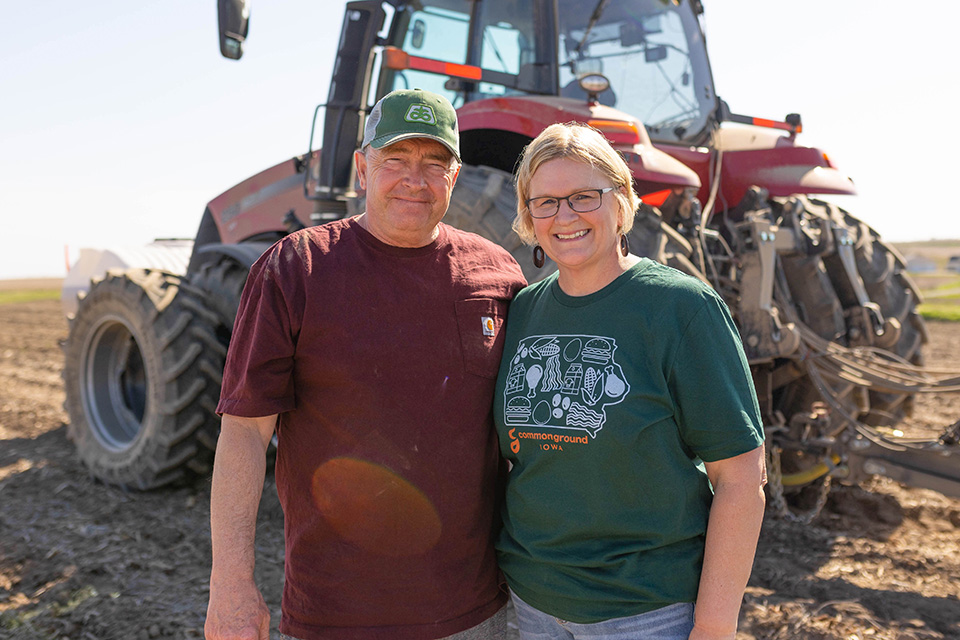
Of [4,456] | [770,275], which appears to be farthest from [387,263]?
[4,456]

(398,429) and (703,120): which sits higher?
(703,120)

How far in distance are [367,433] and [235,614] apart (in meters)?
0.46

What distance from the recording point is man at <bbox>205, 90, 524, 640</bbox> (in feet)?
5.50

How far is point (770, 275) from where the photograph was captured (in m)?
3.45

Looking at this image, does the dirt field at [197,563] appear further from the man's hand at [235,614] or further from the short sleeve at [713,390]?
the short sleeve at [713,390]

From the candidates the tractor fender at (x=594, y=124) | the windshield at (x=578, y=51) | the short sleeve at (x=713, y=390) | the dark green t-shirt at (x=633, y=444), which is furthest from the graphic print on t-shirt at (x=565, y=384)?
the windshield at (x=578, y=51)

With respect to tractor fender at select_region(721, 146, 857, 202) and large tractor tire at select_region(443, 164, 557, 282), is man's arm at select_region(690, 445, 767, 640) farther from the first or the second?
tractor fender at select_region(721, 146, 857, 202)

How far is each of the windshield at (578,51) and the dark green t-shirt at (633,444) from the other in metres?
2.58

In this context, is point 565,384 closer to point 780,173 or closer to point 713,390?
point 713,390

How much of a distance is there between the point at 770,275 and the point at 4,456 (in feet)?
17.9

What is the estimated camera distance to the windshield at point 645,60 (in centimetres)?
395

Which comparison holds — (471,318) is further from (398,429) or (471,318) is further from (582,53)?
(582,53)

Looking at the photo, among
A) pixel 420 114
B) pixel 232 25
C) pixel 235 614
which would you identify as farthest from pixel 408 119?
pixel 232 25

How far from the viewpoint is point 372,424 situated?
5.64ft
